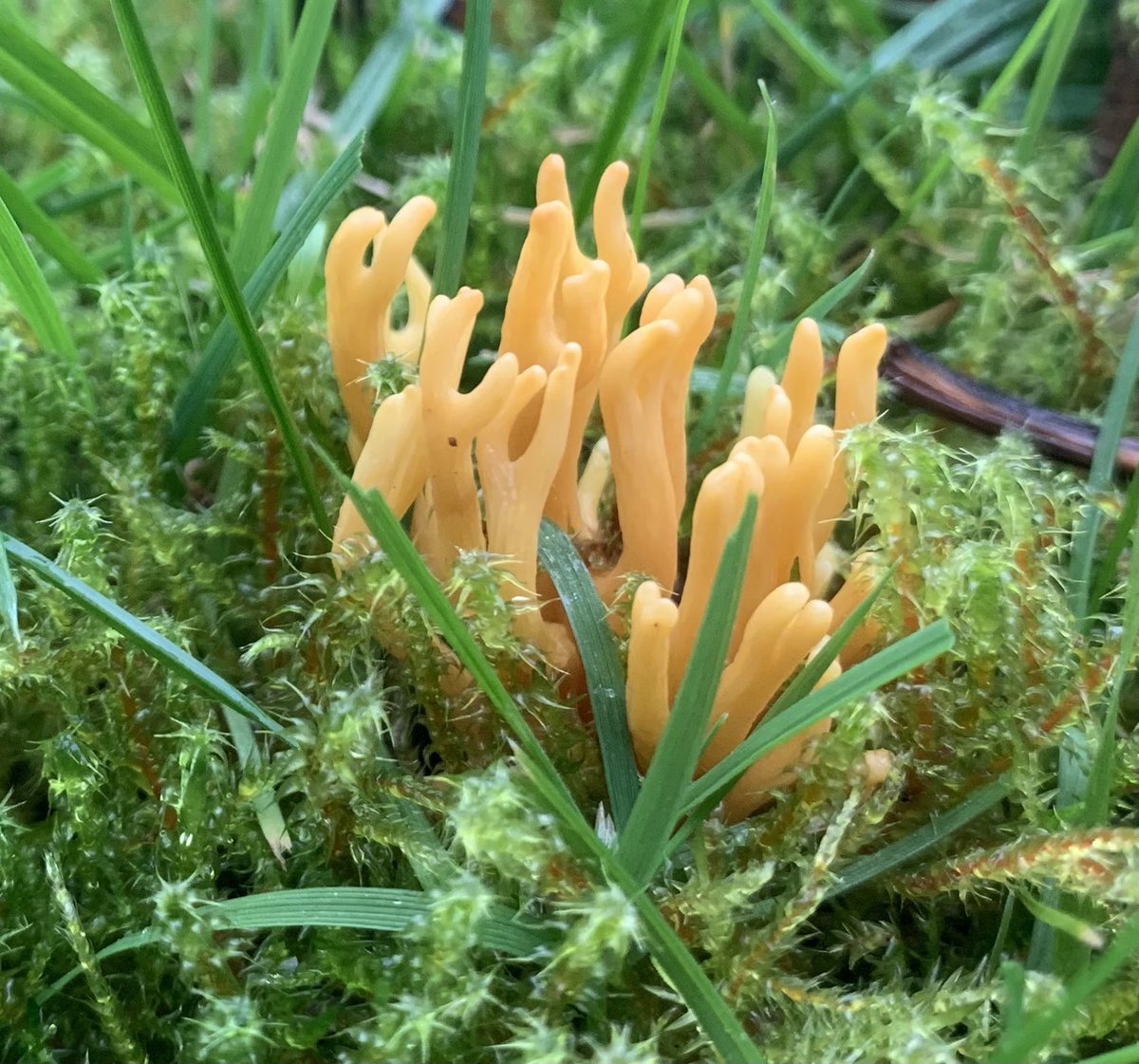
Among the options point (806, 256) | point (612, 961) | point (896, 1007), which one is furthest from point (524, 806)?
point (806, 256)

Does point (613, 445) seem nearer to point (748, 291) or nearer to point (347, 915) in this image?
point (748, 291)

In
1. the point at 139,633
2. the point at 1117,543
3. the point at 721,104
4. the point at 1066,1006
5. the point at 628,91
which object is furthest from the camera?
the point at 721,104

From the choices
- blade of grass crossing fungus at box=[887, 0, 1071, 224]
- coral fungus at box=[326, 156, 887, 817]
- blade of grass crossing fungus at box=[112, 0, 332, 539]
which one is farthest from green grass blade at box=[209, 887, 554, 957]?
blade of grass crossing fungus at box=[887, 0, 1071, 224]

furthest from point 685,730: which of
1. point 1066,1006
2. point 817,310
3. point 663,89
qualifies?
point 663,89

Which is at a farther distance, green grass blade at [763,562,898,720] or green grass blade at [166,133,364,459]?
green grass blade at [166,133,364,459]

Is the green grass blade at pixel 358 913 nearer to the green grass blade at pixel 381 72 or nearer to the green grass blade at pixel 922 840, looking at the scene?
the green grass blade at pixel 922 840

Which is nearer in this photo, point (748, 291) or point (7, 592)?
point (7, 592)

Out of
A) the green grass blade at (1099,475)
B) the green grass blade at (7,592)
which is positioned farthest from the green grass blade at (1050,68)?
the green grass blade at (7,592)

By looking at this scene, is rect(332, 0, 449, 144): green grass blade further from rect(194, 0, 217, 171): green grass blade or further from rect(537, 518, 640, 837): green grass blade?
rect(537, 518, 640, 837): green grass blade
